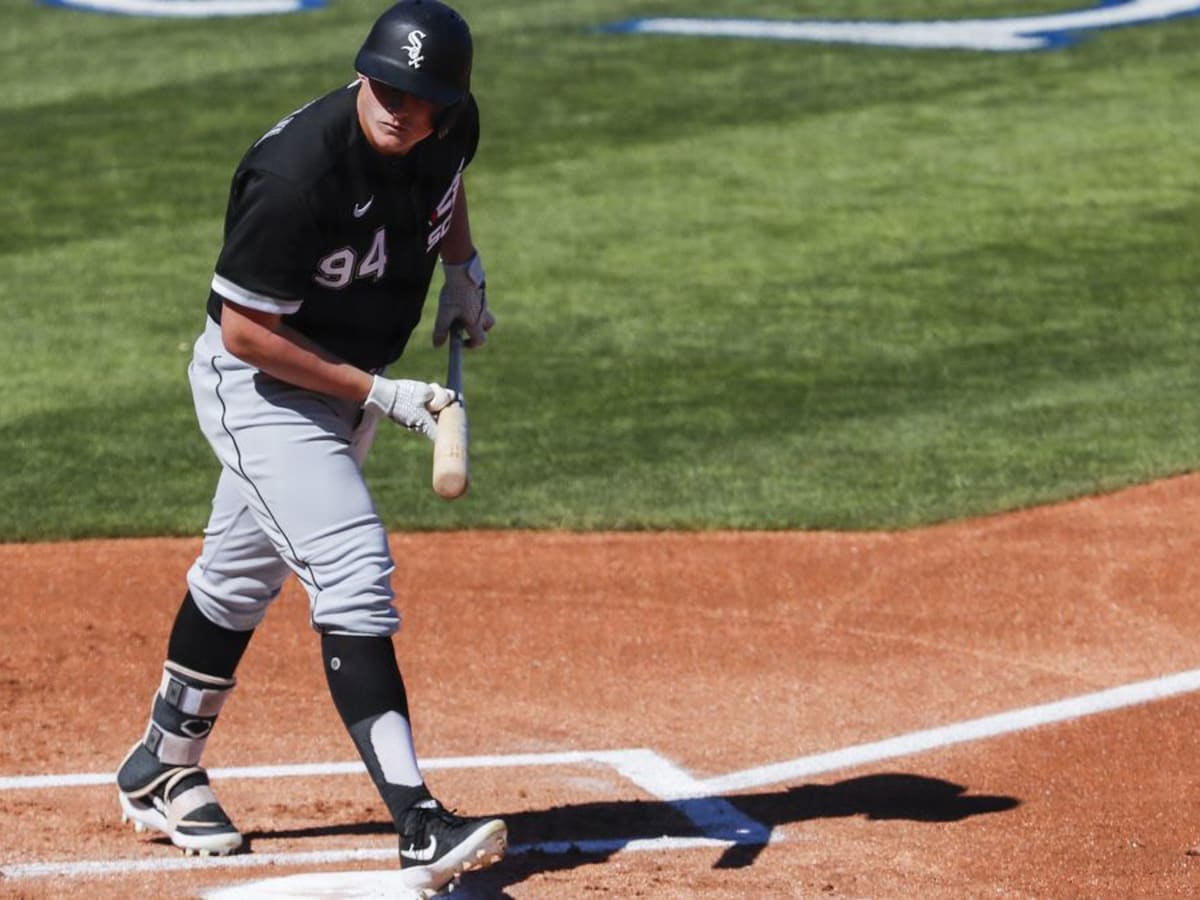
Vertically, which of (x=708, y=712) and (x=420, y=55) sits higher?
(x=420, y=55)

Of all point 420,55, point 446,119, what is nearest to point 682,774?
point 446,119

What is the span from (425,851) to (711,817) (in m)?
1.03

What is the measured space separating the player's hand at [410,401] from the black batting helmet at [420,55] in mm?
605

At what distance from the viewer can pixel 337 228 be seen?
14.7 feet

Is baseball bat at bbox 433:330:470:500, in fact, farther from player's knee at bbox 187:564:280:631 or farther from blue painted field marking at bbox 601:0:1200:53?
blue painted field marking at bbox 601:0:1200:53

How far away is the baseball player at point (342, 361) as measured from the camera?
173 inches

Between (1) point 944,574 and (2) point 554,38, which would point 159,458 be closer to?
(1) point 944,574

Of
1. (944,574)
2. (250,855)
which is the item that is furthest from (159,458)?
(250,855)

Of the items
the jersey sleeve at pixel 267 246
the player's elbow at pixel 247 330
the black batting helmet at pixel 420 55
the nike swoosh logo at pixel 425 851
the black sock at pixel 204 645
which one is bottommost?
the nike swoosh logo at pixel 425 851

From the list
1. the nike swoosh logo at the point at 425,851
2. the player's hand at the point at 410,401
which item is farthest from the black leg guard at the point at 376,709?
the player's hand at the point at 410,401

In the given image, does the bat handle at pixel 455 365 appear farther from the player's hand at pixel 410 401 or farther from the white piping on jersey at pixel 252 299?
the white piping on jersey at pixel 252 299

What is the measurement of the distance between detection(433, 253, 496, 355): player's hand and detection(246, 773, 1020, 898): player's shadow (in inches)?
47.9

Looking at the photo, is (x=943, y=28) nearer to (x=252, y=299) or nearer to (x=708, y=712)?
(x=708, y=712)

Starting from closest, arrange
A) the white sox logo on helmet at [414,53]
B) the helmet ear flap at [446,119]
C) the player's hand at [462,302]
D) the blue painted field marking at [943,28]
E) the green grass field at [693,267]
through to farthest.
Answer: the white sox logo on helmet at [414,53]
the helmet ear flap at [446,119]
the player's hand at [462,302]
the green grass field at [693,267]
the blue painted field marking at [943,28]
